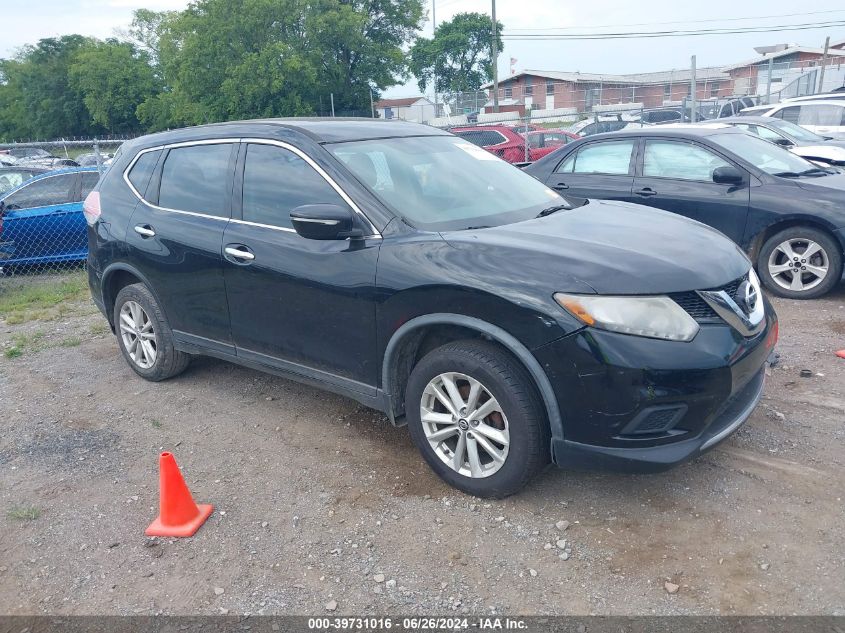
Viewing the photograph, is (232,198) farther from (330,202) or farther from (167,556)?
(167,556)

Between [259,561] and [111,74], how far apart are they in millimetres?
69079

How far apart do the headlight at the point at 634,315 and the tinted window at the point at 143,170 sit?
3.30m

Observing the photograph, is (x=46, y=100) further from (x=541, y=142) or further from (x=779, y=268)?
(x=779, y=268)

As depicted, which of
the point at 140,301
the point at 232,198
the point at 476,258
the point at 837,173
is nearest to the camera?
the point at 476,258

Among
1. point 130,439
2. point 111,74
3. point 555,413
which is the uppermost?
point 111,74

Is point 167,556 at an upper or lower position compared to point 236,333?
lower

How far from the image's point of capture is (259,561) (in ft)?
10.1

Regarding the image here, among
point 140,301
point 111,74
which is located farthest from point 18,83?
point 140,301

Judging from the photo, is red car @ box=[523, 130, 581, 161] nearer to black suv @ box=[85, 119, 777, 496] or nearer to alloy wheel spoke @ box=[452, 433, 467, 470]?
black suv @ box=[85, 119, 777, 496]

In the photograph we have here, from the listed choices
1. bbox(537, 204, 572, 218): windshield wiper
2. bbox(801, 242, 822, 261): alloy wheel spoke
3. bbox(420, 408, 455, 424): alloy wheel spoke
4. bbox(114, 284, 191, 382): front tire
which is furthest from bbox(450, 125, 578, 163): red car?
bbox(420, 408, 455, 424): alloy wheel spoke

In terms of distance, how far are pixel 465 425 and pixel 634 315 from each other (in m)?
0.95

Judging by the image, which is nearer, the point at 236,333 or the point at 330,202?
the point at 330,202

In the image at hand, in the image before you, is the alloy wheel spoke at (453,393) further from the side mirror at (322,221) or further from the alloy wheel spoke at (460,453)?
the side mirror at (322,221)

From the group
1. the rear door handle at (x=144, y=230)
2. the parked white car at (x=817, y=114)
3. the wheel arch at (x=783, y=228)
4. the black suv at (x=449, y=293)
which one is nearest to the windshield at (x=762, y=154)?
the wheel arch at (x=783, y=228)
